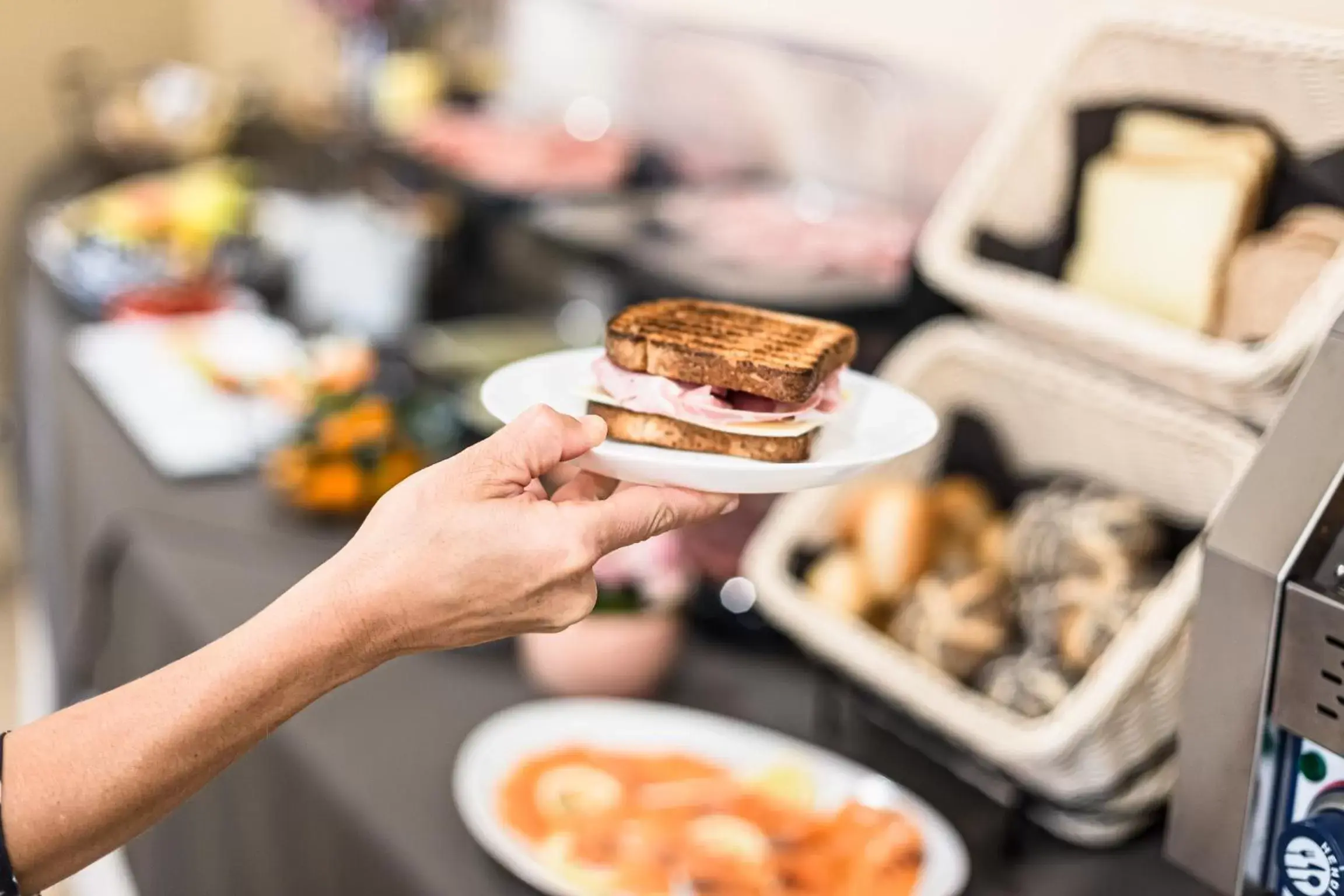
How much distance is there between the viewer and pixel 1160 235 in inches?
41.4

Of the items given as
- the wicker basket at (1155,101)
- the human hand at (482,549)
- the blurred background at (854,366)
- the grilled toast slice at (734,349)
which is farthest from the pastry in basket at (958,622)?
the human hand at (482,549)

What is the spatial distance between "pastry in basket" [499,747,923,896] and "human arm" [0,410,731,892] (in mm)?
377

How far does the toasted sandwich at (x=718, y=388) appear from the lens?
788 mm

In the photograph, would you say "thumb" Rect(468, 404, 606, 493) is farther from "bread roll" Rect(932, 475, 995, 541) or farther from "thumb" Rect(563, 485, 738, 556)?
"bread roll" Rect(932, 475, 995, 541)

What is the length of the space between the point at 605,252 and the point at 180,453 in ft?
2.42

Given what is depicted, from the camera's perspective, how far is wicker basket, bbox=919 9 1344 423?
0.93 m

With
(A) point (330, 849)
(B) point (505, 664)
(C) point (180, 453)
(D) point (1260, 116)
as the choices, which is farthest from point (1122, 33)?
(C) point (180, 453)

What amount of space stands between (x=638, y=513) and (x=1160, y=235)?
1.78 ft

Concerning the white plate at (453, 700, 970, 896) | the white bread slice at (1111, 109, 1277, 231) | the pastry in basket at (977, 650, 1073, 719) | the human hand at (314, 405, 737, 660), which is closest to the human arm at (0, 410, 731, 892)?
the human hand at (314, 405, 737, 660)

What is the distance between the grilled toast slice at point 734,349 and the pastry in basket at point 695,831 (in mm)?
427

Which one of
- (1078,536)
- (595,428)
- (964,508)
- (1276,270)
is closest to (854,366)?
(964,508)

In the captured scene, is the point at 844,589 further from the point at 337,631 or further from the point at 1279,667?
the point at 337,631

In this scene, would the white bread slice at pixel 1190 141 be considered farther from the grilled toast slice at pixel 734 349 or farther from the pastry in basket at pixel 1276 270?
the grilled toast slice at pixel 734 349

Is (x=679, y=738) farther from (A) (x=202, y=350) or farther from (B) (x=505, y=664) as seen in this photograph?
(A) (x=202, y=350)
